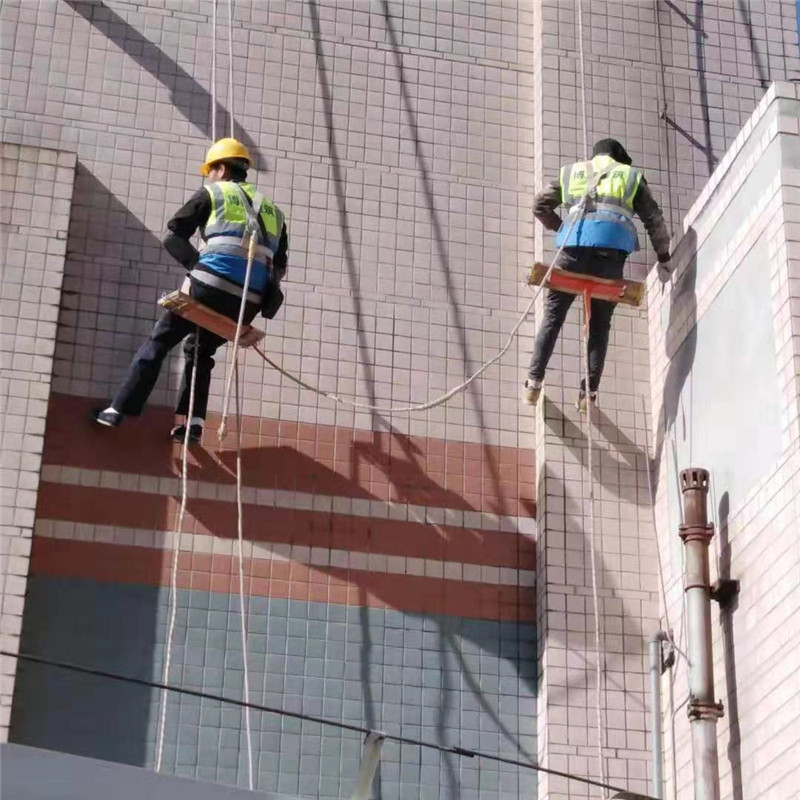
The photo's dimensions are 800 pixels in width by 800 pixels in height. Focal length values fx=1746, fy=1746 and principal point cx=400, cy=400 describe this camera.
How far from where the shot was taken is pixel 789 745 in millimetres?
8852

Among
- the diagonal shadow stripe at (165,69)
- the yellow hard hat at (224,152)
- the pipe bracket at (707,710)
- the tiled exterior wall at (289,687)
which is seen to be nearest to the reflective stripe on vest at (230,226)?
the yellow hard hat at (224,152)

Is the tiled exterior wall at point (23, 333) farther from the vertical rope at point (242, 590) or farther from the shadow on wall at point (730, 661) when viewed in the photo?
the shadow on wall at point (730, 661)

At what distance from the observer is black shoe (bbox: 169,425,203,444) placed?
11.0 meters

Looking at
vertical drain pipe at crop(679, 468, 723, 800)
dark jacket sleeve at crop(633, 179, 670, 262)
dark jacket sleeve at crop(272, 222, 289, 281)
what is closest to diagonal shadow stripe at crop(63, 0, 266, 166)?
dark jacket sleeve at crop(272, 222, 289, 281)

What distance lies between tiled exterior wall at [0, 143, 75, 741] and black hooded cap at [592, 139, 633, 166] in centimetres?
350

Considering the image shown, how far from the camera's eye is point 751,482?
991cm

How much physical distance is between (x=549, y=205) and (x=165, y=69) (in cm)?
310

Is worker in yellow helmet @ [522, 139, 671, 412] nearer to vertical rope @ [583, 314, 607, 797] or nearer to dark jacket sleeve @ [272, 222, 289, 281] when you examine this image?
vertical rope @ [583, 314, 607, 797]

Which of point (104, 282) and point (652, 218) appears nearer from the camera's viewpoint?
point (652, 218)

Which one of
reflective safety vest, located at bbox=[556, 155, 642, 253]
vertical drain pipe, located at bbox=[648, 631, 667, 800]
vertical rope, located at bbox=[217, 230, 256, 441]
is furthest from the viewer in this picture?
reflective safety vest, located at bbox=[556, 155, 642, 253]

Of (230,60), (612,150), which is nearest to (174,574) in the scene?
(612,150)

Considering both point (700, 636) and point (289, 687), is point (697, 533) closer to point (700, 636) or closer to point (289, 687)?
point (700, 636)

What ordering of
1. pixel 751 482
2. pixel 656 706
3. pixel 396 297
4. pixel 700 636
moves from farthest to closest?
pixel 396 297 < pixel 656 706 < pixel 751 482 < pixel 700 636

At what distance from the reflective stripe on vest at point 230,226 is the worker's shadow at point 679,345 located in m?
2.69
